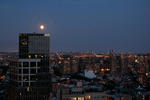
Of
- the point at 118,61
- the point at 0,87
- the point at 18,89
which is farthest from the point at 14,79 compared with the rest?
the point at 118,61

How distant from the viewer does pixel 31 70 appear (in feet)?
55.3

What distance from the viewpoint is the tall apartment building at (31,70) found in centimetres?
1598

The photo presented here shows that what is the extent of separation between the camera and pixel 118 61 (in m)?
59.9

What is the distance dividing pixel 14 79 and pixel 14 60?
143 centimetres

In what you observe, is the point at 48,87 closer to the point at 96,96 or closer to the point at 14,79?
the point at 14,79

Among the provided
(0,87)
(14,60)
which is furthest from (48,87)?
(0,87)

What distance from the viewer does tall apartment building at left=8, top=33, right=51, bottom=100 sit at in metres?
16.0

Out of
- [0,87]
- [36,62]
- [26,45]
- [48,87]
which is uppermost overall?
[26,45]

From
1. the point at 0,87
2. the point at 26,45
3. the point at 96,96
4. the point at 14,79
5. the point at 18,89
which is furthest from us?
the point at 0,87

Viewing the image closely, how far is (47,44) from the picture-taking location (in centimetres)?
1858

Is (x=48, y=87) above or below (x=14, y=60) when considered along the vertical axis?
below

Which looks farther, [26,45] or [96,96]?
[26,45]

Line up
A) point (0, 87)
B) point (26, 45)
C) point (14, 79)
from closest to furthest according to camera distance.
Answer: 1. point (14, 79)
2. point (26, 45)
3. point (0, 87)

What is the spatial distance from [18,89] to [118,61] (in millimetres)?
46541
